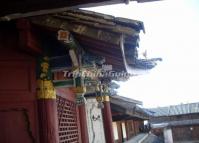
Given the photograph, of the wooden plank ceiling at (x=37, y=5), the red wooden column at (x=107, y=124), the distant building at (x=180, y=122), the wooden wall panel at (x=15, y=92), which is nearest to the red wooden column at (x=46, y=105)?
the wooden wall panel at (x=15, y=92)

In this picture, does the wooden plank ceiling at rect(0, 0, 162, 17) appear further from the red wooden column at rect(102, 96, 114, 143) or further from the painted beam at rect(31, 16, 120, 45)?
the red wooden column at rect(102, 96, 114, 143)

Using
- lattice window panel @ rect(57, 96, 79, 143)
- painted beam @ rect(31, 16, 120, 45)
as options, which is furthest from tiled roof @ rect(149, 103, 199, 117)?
painted beam @ rect(31, 16, 120, 45)

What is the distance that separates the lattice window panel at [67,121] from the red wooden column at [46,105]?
1290 mm

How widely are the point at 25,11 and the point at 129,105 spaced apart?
406 inches

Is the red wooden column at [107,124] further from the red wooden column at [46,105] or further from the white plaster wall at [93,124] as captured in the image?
the red wooden column at [46,105]

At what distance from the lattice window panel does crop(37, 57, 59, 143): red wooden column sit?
50.8 inches

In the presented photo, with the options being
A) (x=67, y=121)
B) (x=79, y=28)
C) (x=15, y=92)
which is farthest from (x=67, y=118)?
(x=79, y=28)

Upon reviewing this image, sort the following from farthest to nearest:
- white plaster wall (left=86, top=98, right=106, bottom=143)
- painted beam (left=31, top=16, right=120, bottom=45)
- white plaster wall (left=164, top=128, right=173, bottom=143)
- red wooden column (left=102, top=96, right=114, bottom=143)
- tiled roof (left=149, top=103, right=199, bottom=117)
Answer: tiled roof (left=149, top=103, right=199, bottom=117)
white plaster wall (left=164, top=128, right=173, bottom=143)
white plaster wall (left=86, top=98, right=106, bottom=143)
red wooden column (left=102, top=96, right=114, bottom=143)
painted beam (left=31, top=16, right=120, bottom=45)

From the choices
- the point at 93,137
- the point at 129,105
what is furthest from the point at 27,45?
the point at 129,105

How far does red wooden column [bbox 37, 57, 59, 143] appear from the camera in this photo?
4.41 m

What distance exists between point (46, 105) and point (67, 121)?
7.23ft

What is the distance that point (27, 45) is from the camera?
429cm

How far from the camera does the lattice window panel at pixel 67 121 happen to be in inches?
235

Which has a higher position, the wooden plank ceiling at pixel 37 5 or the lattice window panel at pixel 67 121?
Answer: the wooden plank ceiling at pixel 37 5
